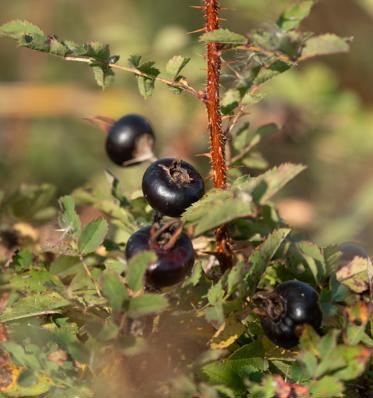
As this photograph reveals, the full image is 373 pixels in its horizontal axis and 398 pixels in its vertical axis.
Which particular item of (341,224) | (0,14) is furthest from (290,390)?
(0,14)

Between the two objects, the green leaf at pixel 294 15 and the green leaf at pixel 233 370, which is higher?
the green leaf at pixel 294 15

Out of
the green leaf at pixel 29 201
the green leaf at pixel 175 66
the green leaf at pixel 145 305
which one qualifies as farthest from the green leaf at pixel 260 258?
the green leaf at pixel 29 201

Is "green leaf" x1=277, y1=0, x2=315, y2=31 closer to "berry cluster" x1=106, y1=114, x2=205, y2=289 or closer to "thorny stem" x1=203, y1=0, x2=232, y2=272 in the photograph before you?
"thorny stem" x1=203, y1=0, x2=232, y2=272

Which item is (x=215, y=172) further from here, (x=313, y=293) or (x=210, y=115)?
(x=313, y=293)

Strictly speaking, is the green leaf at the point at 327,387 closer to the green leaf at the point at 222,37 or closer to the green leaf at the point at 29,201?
the green leaf at the point at 222,37

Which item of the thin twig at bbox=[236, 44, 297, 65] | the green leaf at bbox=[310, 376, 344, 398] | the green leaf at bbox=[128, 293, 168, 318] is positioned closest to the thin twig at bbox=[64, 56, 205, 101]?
the thin twig at bbox=[236, 44, 297, 65]

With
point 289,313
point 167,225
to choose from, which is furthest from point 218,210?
point 289,313

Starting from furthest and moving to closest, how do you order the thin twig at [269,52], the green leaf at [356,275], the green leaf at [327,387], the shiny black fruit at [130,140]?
1. the shiny black fruit at [130,140]
2. the green leaf at [356,275]
3. the thin twig at [269,52]
4. the green leaf at [327,387]
